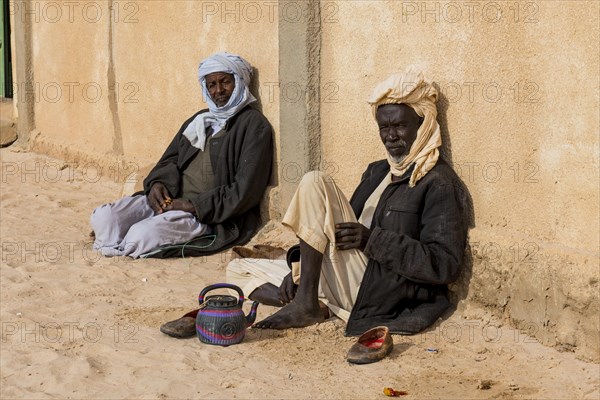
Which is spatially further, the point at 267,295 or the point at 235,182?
the point at 235,182

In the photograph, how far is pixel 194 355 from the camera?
4.59m

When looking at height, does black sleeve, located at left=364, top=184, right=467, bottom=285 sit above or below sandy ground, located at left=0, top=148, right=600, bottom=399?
above

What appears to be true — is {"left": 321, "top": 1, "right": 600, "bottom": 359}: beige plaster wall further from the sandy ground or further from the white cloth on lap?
the white cloth on lap

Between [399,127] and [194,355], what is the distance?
1633mm

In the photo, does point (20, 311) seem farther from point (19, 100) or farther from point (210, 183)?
point (19, 100)

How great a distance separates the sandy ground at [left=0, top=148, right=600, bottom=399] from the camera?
4.16m

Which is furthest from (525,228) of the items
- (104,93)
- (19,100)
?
(19,100)

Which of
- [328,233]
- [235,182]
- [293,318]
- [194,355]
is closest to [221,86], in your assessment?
[235,182]

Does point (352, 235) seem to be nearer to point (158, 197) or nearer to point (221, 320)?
point (221, 320)

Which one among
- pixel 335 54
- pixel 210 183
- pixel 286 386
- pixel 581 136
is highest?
pixel 335 54

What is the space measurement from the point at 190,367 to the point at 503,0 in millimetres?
2384

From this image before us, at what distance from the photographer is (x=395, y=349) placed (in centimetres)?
465

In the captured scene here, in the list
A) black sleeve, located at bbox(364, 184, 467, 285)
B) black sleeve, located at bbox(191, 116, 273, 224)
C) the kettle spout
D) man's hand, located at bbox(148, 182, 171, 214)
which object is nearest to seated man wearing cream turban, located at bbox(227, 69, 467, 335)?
black sleeve, located at bbox(364, 184, 467, 285)

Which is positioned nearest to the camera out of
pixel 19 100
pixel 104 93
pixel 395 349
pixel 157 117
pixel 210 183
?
pixel 395 349
